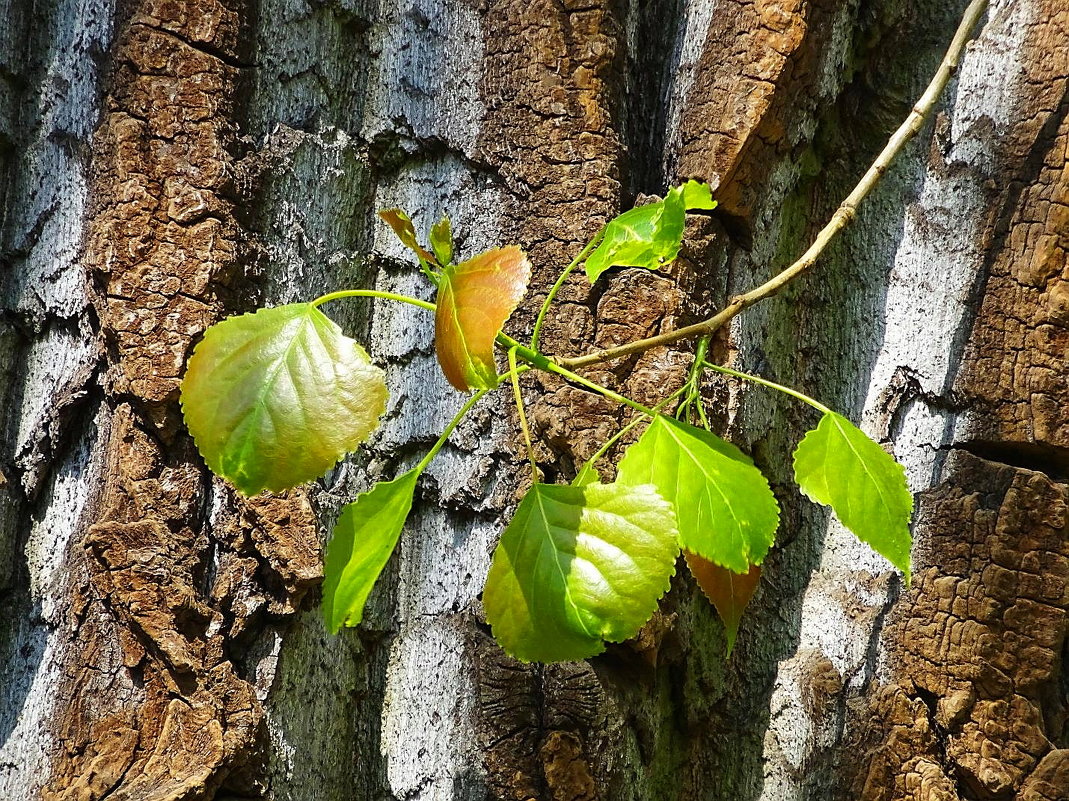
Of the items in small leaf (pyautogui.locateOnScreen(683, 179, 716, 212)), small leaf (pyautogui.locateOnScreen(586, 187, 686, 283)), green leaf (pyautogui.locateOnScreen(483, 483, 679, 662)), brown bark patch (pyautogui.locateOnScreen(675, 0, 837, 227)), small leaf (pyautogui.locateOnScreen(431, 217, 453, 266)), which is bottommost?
green leaf (pyautogui.locateOnScreen(483, 483, 679, 662))

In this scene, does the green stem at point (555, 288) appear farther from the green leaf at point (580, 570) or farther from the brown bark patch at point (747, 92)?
the brown bark patch at point (747, 92)

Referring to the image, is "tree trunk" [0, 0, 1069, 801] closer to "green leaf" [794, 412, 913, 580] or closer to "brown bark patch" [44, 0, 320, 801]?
"brown bark patch" [44, 0, 320, 801]

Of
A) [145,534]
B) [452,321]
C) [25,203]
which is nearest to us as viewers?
[452,321]

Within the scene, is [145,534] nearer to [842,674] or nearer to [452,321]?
[452,321]

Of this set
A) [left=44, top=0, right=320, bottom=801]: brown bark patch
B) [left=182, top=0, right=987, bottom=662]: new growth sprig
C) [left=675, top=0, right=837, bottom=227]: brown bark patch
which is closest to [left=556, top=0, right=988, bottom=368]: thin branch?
[left=182, top=0, right=987, bottom=662]: new growth sprig

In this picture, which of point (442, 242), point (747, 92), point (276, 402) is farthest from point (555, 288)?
point (747, 92)

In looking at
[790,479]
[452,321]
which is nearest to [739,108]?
[790,479]

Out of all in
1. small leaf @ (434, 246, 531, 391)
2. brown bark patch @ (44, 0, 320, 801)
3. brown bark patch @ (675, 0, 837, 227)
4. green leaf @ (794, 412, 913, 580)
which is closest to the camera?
small leaf @ (434, 246, 531, 391)
